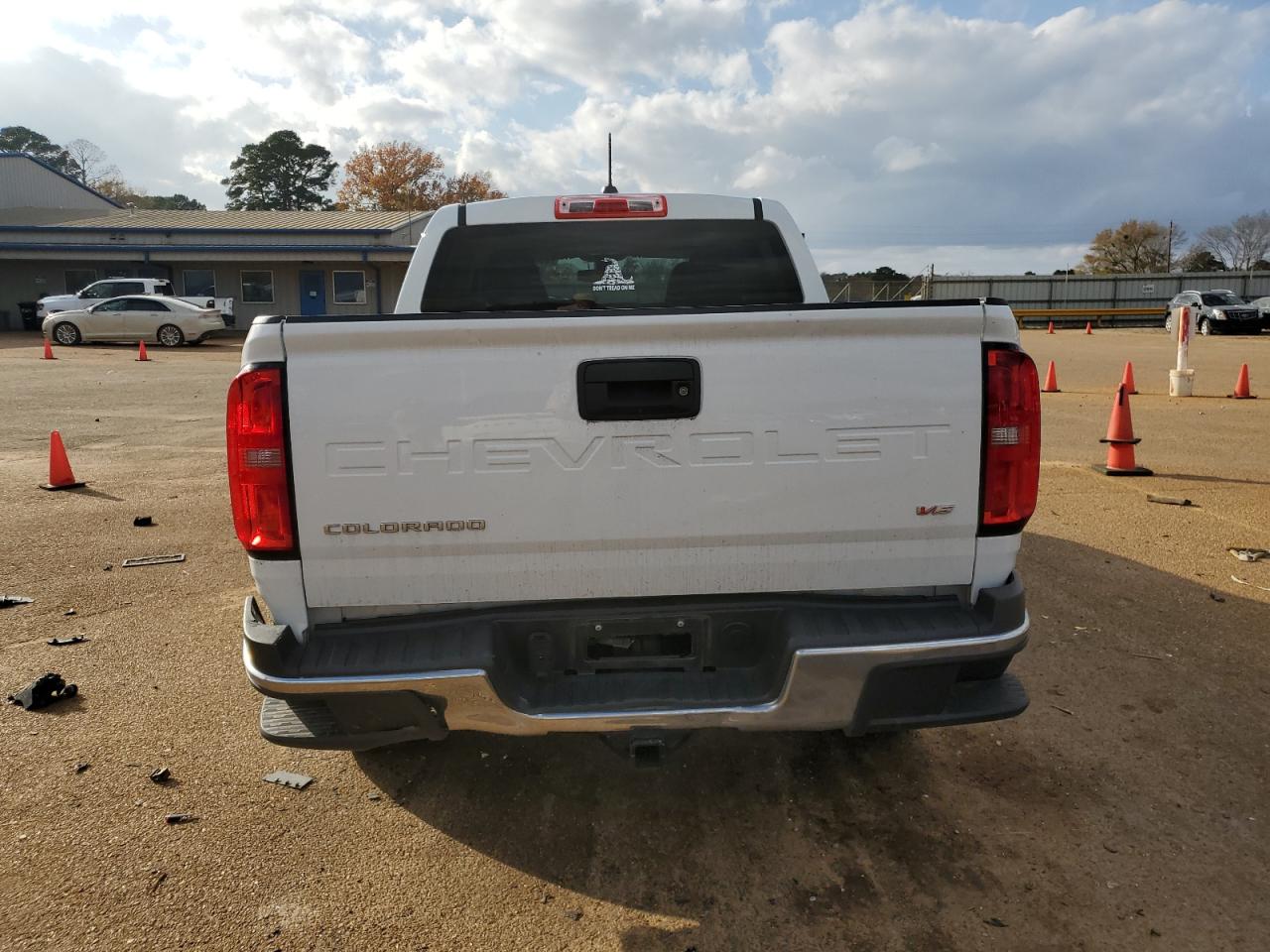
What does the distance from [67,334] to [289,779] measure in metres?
30.4

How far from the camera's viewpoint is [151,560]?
6219 millimetres

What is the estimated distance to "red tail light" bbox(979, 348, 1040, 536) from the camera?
2.63 m

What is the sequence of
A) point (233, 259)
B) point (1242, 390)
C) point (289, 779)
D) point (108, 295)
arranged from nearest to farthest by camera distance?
point (289, 779)
point (1242, 390)
point (108, 295)
point (233, 259)

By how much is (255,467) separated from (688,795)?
6.19ft

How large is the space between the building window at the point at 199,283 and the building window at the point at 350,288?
5352 millimetres

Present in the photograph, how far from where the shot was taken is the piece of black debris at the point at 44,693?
402 centimetres

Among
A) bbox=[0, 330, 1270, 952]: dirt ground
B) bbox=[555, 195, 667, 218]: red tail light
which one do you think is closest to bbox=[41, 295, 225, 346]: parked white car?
bbox=[0, 330, 1270, 952]: dirt ground

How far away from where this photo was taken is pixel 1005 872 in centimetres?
282

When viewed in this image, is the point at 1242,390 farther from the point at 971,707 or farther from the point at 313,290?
the point at 313,290

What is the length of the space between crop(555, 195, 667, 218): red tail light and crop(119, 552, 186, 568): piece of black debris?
3918 mm

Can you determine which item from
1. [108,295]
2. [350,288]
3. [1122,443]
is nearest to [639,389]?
[1122,443]

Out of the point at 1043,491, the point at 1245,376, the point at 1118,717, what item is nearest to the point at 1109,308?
the point at 1245,376

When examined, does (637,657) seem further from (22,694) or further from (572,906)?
(22,694)

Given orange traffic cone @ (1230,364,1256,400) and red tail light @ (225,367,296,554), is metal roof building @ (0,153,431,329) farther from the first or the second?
red tail light @ (225,367,296,554)
